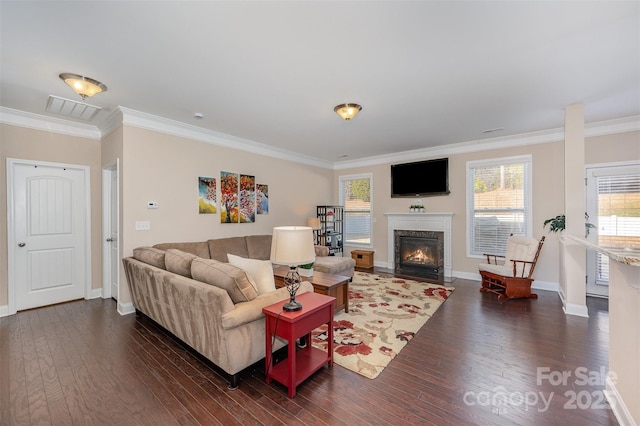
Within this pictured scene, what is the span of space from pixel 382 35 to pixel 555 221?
4.28 metres

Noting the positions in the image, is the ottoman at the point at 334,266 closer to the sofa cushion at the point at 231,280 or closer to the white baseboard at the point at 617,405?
the sofa cushion at the point at 231,280

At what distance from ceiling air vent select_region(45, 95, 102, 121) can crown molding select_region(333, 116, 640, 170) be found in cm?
525

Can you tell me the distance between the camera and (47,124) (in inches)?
154

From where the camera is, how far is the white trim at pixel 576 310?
11.6 ft

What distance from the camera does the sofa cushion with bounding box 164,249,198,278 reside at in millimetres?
2684

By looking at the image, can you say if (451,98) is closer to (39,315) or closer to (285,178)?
(285,178)

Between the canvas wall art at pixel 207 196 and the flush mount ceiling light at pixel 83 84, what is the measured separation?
178cm

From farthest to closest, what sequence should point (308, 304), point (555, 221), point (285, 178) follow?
point (285, 178) → point (555, 221) → point (308, 304)

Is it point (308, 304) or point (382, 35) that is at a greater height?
point (382, 35)

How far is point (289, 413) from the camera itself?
1.87m

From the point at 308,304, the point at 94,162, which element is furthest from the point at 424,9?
the point at 94,162

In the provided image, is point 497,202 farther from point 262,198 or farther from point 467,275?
point 262,198

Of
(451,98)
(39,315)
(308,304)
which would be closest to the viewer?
(308,304)

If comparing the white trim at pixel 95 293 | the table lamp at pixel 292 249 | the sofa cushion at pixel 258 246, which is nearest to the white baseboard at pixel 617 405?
the table lamp at pixel 292 249
